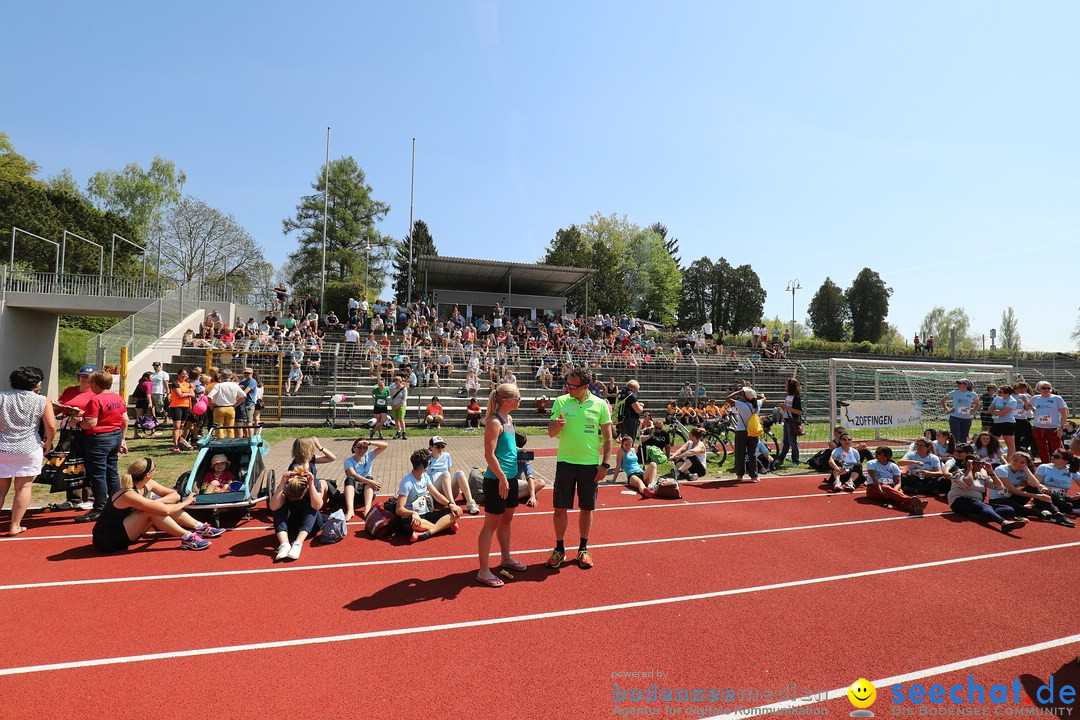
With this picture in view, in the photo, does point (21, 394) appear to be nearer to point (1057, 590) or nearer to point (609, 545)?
point (609, 545)

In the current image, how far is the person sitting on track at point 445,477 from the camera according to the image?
7.52m

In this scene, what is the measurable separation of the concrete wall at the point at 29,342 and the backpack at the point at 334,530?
26619mm

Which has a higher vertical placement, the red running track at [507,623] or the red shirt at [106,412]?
the red shirt at [106,412]

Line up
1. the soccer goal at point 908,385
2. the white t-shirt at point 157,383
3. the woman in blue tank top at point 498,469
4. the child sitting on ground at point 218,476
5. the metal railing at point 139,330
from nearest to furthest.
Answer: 1. the woman in blue tank top at point 498,469
2. the child sitting on ground at point 218,476
3. the soccer goal at point 908,385
4. the white t-shirt at point 157,383
5. the metal railing at point 139,330

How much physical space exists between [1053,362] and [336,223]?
60323 mm

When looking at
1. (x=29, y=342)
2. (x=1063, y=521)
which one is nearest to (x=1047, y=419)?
(x=1063, y=521)

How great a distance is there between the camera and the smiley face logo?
3457 mm

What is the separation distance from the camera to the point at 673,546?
6652 mm

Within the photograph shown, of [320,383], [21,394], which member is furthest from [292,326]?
[21,394]

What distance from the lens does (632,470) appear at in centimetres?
1030

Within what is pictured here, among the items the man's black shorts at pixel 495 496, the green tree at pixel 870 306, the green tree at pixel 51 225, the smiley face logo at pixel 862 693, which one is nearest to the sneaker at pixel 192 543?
the man's black shorts at pixel 495 496

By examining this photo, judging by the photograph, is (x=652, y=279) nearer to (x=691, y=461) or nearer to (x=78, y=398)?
(x=691, y=461)

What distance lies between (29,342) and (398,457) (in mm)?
26276

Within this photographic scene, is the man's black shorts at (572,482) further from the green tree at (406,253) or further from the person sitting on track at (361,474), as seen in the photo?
the green tree at (406,253)
